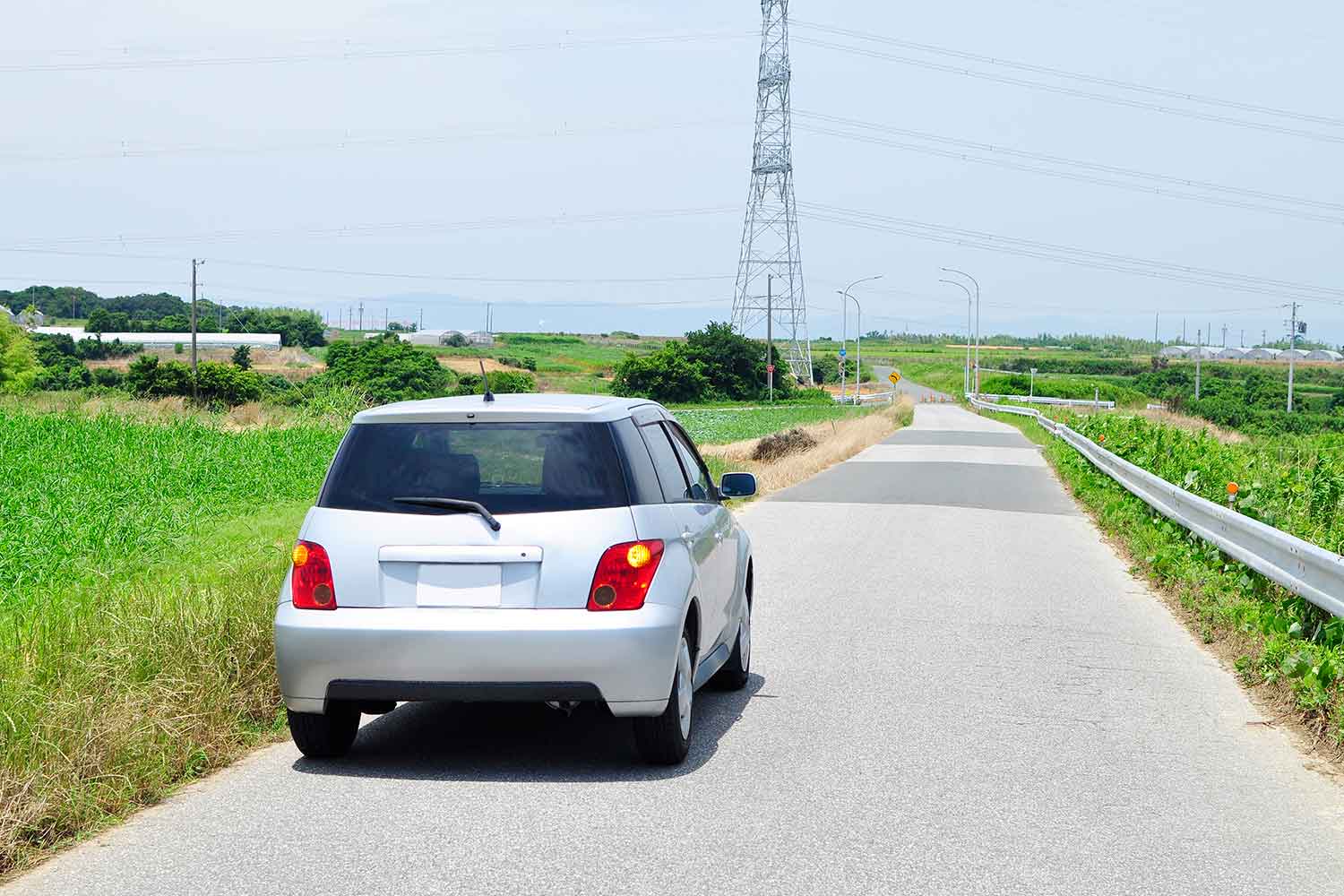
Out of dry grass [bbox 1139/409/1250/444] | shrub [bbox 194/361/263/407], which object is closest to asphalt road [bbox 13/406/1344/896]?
dry grass [bbox 1139/409/1250/444]

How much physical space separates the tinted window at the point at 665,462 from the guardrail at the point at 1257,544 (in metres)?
3.53

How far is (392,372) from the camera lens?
73.0 m

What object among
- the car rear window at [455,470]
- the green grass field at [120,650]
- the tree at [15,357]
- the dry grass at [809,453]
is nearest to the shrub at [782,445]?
the dry grass at [809,453]

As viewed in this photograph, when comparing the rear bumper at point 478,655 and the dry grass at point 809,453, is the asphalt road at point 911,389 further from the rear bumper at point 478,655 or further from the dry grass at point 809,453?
the rear bumper at point 478,655

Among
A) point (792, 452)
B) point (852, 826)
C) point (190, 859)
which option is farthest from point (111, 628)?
point (792, 452)

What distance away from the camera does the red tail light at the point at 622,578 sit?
6121mm

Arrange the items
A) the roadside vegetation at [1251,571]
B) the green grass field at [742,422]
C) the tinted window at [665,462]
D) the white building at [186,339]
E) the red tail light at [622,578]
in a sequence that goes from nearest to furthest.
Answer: the red tail light at [622,578] < the tinted window at [665,462] < the roadside vegetation at [1251,571] < the green grass field at [742,422] < the white building at [186,339]

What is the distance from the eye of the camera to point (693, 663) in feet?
22.5

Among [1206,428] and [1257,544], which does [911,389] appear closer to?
[1206,428]

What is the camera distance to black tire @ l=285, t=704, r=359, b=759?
250 inches

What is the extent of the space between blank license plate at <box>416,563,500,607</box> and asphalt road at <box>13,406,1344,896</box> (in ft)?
2.58

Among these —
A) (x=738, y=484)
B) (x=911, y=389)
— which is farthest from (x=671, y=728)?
(x=911, y=389)

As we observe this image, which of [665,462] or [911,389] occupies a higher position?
[665,462]

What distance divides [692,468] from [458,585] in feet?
8.03
